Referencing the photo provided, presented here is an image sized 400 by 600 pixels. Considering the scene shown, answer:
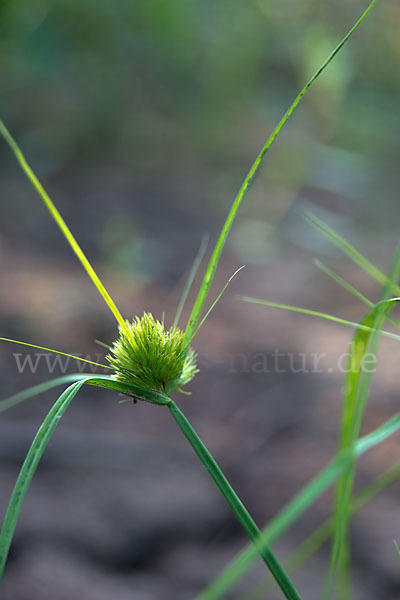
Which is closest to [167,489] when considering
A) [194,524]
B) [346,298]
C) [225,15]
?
[194,524]

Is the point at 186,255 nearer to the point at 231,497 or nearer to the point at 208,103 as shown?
the point at 208,103

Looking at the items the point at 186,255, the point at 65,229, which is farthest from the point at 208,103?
the point at 65,229

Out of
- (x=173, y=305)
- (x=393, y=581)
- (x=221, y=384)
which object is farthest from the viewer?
(x=173, y=305)

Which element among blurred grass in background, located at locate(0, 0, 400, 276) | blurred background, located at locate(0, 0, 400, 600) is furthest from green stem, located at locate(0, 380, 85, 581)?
blurred grass in background, located at locate(0, 0, 400, 276)

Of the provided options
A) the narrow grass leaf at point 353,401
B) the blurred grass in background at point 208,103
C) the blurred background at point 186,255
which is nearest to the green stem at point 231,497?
the narrow grass leaf at point 353,401

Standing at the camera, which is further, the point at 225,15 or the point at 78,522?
the point at 225,15

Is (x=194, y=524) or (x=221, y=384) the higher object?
(x=221, y=384)

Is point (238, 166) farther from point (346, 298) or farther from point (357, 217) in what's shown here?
point (346, 298)

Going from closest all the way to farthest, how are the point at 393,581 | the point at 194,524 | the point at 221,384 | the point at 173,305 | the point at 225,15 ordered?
1. the point at 393,581
2. the point at 194,524
3. the point at 221,384
4. the point at 173,305
5. the point at 225,15
